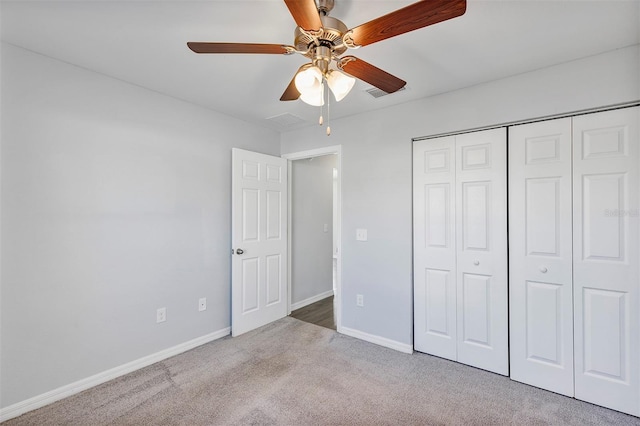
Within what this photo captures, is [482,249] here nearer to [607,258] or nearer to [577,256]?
[577,256]

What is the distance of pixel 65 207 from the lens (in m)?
2.15

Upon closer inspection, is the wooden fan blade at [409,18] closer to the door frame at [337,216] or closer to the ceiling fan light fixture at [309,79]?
the ceiling fan light fixture at [309,79]

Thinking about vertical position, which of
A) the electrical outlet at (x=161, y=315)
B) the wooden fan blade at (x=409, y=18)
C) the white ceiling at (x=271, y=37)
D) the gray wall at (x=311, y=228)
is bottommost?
the electrical outlet at (x=161, y=315)

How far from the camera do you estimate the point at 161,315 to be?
269cm

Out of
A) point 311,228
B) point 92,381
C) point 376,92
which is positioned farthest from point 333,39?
point 311,228

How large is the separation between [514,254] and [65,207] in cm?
351

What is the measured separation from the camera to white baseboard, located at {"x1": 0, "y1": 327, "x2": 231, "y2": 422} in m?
1.93

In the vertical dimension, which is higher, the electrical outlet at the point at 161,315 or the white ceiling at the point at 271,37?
the white ceiling at the point at 271,37

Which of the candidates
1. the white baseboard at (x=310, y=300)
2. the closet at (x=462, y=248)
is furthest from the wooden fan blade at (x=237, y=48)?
the white baseboard at (x=310, y=300)

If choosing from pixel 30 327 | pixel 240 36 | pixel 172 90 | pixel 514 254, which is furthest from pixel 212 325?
pixel 514 254

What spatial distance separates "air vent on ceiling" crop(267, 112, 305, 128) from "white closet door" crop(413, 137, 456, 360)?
4.50ft

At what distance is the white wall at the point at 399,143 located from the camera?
6.75 ft

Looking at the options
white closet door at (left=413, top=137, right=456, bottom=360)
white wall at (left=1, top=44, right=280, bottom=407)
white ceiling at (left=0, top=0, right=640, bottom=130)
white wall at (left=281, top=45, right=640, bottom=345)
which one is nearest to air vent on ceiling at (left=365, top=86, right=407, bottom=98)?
white ceiling at (left=0, top=0, right=640, bottom=130)

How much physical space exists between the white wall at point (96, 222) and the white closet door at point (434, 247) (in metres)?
2.10
